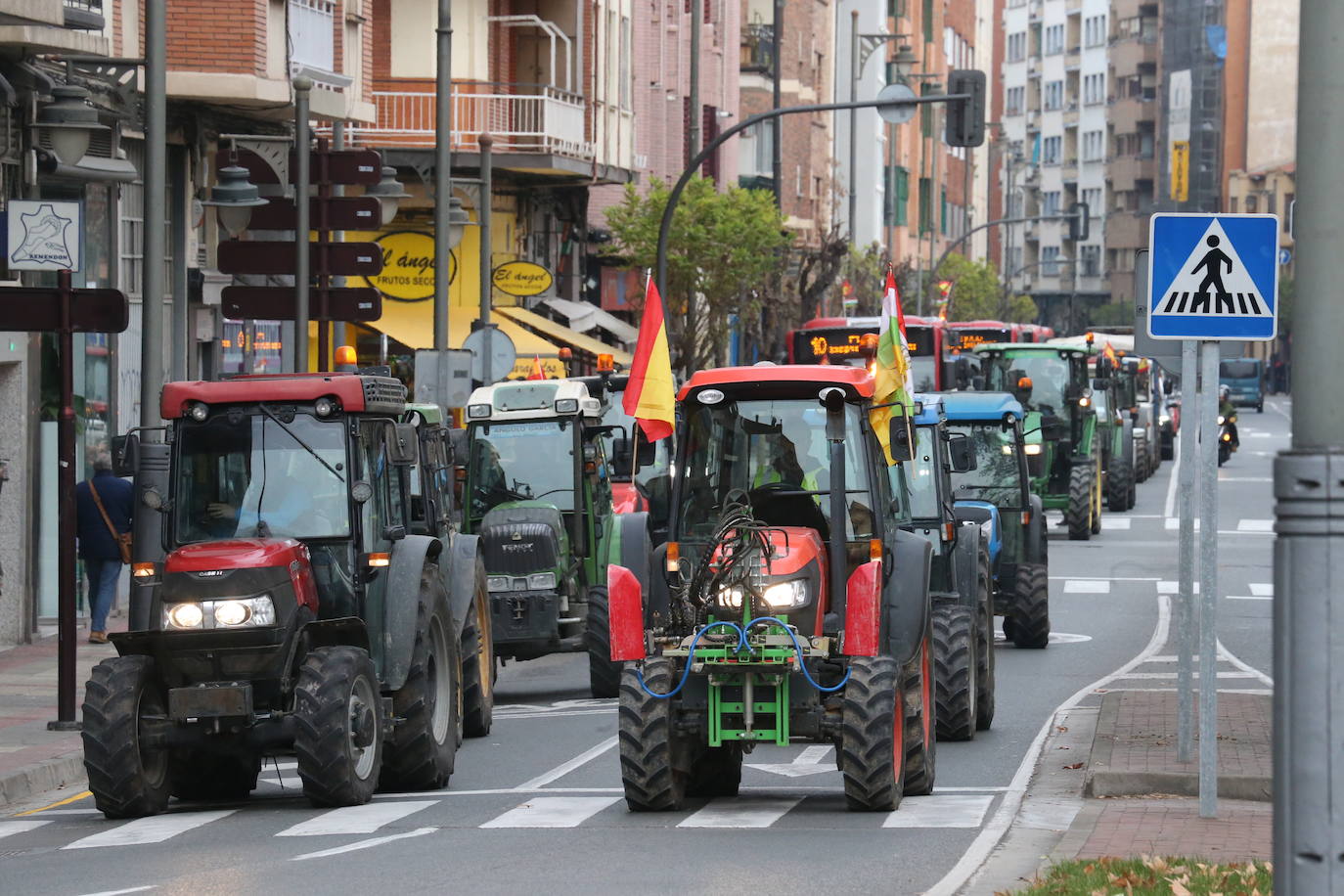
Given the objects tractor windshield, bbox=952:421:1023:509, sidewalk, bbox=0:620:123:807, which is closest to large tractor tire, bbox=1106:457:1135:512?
tractor windshield, bbox=952:421:1023:509

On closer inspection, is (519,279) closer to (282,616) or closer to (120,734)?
(282,616)

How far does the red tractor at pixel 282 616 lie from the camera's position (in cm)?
1282

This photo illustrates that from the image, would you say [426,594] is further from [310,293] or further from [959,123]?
[959,123]

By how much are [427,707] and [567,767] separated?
1.46 meters

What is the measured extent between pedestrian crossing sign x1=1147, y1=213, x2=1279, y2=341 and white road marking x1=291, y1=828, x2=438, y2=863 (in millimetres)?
4292

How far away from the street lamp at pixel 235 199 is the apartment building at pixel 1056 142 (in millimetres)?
130905

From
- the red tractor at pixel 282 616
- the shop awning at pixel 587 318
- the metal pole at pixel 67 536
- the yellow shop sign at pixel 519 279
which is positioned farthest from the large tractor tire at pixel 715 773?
the shop awning at pixel 587 318

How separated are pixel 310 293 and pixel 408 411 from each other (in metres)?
6.77

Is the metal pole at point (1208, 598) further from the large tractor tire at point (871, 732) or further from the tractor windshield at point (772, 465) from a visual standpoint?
the tractor windshield at point (772, 465)

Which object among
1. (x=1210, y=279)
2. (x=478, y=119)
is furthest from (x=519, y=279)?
(x=1210, y=279)

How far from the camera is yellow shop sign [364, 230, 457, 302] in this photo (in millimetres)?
39344

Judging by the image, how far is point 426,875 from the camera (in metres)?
10.8

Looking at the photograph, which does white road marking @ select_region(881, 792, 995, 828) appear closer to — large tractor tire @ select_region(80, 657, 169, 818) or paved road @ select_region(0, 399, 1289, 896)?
paved road @ select_region(0, 399, 1289, 896)

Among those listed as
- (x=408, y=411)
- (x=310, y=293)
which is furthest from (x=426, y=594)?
(x=310, y=293)
